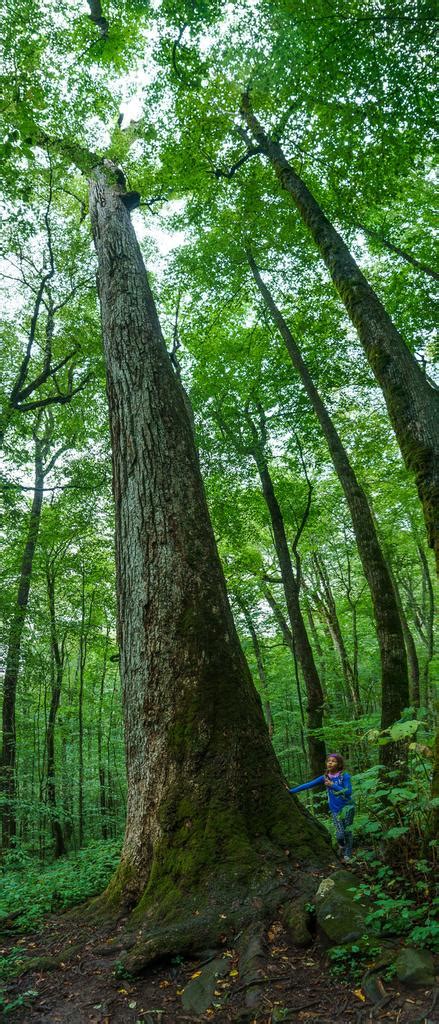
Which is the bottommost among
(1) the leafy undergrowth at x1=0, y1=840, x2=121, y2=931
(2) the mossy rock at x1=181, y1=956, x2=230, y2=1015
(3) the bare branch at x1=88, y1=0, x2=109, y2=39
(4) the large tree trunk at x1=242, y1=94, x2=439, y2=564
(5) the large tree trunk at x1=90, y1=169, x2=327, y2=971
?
(1) the leafy undergrowth at x1=0, y1=840, x2=121, y2=931

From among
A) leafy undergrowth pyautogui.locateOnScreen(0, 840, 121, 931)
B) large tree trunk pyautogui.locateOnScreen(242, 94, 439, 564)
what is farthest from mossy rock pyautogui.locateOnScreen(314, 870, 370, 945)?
leafy undergrowth pyautogui.locateOnScreen(0, 840, 121, 931)

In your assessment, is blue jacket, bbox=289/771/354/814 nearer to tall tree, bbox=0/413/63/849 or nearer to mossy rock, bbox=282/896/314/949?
mossy rock, bbox=282/896/314/949

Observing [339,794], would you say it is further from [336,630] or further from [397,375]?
[336,630]

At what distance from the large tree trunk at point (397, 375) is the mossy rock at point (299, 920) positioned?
2.22 m

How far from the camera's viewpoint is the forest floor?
200 cm

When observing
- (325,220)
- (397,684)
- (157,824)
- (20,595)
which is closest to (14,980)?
(157,824)

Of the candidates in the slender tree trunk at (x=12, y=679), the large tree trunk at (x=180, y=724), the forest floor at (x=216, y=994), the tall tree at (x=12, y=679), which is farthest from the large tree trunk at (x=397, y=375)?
the slender tree trunk at (x=12, y=679)

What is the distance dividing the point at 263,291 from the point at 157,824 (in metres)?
9.91

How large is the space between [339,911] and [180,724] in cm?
140

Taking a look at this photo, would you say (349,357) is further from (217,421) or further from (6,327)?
(6,327)

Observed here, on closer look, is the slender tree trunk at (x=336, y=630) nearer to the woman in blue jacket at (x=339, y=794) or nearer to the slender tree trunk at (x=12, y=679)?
the slender tree trunk at (x=12, y=679)

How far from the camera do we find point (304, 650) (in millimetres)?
9648

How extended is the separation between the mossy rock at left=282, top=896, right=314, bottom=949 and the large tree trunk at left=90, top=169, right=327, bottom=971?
201 mm

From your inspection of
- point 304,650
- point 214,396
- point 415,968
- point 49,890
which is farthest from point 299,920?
point 214,396
